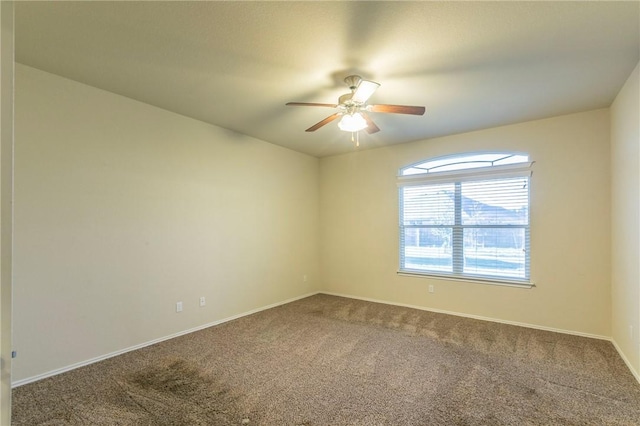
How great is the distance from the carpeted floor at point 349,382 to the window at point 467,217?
3.18 feet

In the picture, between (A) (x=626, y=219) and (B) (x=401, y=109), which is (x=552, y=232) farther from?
(B) (x=401, y=109)

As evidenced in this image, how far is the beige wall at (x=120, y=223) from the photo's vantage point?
2.62 meters

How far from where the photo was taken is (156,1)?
1860 mm

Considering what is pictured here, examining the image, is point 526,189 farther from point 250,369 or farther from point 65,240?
point 65,240

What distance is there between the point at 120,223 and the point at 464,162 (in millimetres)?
4587

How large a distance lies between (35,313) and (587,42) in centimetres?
496

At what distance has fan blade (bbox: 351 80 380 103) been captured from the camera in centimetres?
242

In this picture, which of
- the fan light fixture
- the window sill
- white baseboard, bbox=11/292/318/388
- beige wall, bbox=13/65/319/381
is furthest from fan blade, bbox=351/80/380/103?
white baseboard, bbox=11/292/318/388

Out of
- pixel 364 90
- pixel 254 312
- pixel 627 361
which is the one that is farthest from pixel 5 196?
pixel 627 361

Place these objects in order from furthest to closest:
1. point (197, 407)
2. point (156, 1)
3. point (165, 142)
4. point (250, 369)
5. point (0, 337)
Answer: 1. point (165, 142)
2. point (250, 369)
3. point (197, 407)
4. point (156, 1)
5. point (0, 337)

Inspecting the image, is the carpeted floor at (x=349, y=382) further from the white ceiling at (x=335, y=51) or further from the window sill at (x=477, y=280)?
the white ceiling at (x=335, y=51)

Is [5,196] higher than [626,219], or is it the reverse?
[5,196]

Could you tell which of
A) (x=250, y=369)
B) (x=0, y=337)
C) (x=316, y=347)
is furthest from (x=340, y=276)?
(x=0, y=337)

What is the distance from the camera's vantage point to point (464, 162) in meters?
4.55
